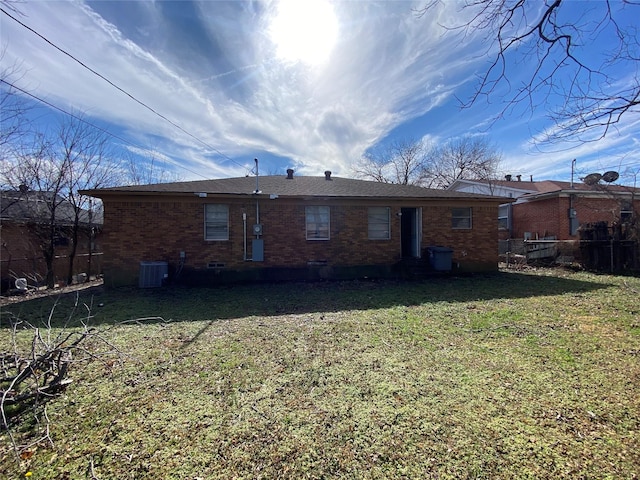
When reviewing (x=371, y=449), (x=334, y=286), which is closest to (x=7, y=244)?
(x=334, y=286)

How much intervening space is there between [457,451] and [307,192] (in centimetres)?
861

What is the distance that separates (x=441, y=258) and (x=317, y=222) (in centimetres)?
457

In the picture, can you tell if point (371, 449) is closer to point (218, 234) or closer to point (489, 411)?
point (489, 411)

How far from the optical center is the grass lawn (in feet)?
6.87

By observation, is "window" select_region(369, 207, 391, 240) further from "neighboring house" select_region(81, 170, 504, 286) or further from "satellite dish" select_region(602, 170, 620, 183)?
"satellite dish" select_region(602, 170, 620, 183)

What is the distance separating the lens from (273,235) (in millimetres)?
9711

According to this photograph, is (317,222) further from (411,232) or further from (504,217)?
(504,217)

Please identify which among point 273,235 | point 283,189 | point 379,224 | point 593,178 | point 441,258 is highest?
point 593,178

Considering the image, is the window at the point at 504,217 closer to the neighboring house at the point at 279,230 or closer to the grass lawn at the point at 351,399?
the neighboring house at the point at 279,230

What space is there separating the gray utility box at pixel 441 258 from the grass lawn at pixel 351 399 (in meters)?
4.19

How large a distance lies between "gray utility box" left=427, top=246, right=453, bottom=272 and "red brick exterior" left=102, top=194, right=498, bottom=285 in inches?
19.5

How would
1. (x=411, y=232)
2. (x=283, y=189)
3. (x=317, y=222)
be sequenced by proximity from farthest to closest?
(x=411, y=232) < (x=283, y=189) < (x=317, y=222)

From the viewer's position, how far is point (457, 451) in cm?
216

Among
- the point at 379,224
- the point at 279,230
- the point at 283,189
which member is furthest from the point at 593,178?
the point at 279,230
